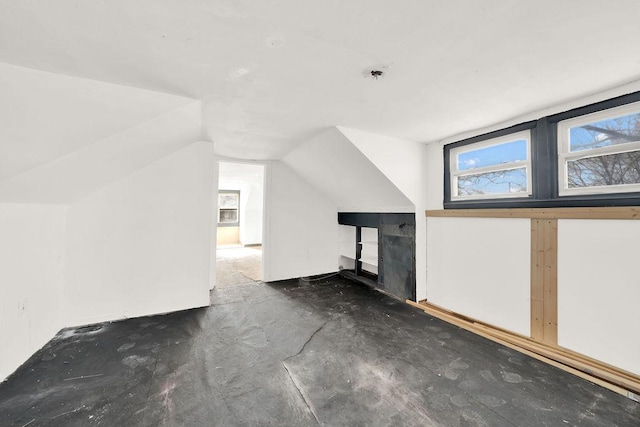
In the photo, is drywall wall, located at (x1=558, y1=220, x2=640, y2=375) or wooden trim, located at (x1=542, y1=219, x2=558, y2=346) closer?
drywall wall, located at (x1=558, y1=220, x2=640, y2=375)

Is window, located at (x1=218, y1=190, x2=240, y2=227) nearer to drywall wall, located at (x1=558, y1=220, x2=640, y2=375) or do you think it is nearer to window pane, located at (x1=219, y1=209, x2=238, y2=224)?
window pane, located at (x1=219, y1=209, x2=238, y2=224)

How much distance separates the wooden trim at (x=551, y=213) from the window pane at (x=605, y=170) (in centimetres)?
25

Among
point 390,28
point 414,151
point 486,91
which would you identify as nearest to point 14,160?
point 390,28

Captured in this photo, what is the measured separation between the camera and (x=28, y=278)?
2.05 meters

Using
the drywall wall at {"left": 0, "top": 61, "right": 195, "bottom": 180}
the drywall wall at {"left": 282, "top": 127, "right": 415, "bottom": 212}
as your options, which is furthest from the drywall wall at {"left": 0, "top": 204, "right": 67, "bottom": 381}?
the drywall wall at {"left": 282, "top": 127, "right": 415, "bottom": 212}

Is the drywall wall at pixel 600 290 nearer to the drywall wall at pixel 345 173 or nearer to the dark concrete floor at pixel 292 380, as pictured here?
the dark concrete floor at pixel 292 380

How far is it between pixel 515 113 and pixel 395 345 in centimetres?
248

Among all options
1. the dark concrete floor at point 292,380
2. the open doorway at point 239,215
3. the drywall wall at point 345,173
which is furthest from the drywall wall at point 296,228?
the open doorway at point 239,215

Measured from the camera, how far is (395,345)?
2.32 meters

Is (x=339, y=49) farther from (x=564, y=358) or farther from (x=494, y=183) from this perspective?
(x=564, y=358)

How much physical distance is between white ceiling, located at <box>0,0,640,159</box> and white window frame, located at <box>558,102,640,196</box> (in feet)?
0.79

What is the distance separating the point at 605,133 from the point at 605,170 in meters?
0.30

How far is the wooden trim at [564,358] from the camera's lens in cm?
178

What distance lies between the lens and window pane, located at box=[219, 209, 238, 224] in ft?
28.0
